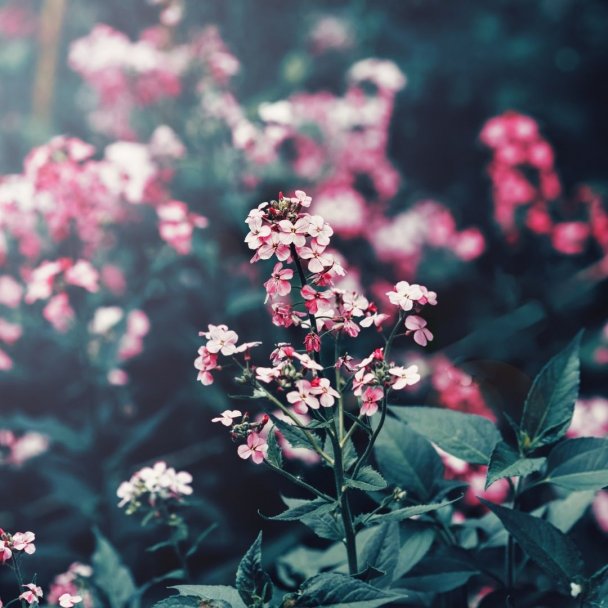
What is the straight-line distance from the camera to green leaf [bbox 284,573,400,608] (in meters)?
0.75

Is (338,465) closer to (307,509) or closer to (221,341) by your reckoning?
(307,509)

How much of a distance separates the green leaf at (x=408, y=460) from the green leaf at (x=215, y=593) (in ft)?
0.89

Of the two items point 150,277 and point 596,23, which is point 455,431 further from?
point 596,23

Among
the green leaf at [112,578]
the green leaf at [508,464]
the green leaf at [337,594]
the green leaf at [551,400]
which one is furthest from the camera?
the green leaf at [112,578]

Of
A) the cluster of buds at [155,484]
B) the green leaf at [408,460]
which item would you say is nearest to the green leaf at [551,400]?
the green leaf at [408,460]

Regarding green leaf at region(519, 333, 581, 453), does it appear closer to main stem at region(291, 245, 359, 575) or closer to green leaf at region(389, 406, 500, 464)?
green leaf at region(389, 406, 500, 464)

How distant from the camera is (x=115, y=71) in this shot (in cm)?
221

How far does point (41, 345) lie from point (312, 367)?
1672 mm

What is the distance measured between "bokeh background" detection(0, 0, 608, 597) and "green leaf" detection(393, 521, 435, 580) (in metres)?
0.26

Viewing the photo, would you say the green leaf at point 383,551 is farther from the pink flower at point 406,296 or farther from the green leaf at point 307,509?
the pink flower at point 406,296

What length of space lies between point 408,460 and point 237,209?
3.93 feet

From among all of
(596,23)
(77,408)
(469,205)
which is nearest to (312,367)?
(77,408)

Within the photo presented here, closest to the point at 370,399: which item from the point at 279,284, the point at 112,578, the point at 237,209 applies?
the point at 279,284

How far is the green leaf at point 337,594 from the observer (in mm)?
750
